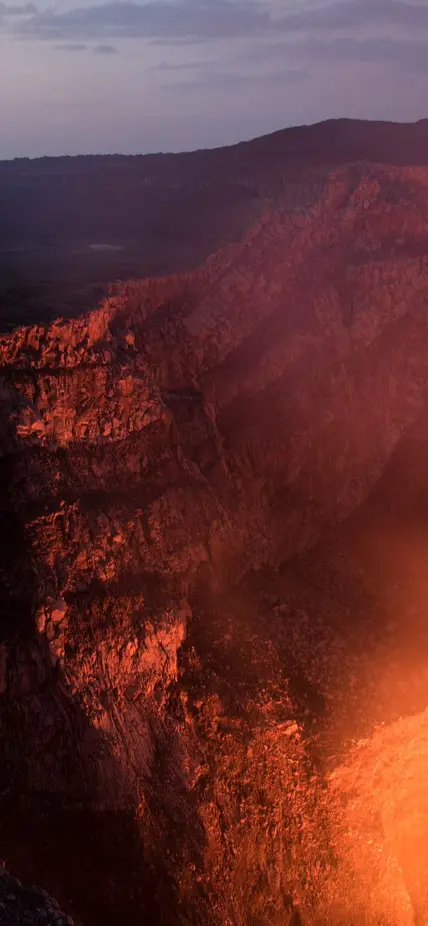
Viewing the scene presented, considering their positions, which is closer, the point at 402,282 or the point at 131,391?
the point at 131,391

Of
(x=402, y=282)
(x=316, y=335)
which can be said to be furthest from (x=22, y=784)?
(x=402, y=282)

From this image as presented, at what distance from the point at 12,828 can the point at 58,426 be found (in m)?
5.57

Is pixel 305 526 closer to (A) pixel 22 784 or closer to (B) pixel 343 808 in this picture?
(B) pixel 343 808

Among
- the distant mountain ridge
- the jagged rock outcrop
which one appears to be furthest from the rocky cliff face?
the jagged rock outcrop

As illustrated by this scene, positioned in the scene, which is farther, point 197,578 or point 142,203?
point 142,203

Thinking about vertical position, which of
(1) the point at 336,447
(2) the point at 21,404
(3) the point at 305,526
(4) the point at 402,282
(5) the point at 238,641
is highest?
(4) the point at 402,282

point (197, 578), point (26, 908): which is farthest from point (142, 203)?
point (26, 908)

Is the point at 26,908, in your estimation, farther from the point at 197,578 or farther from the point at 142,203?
the point at 142,203

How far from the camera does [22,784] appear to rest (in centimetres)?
1005

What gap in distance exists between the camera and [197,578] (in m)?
12.9

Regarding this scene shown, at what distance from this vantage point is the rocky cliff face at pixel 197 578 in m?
10.4

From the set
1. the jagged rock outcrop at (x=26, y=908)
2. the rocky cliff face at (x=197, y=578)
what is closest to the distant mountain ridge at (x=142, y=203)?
the rocky cliff face at (x=197, y=578)

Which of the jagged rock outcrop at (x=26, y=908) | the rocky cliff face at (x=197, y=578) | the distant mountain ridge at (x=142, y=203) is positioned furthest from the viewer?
the distant mountain ridge at (x=142, y=203)

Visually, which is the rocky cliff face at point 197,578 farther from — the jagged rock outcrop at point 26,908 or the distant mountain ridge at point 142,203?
the jagged rock outcrop at point 26,908
